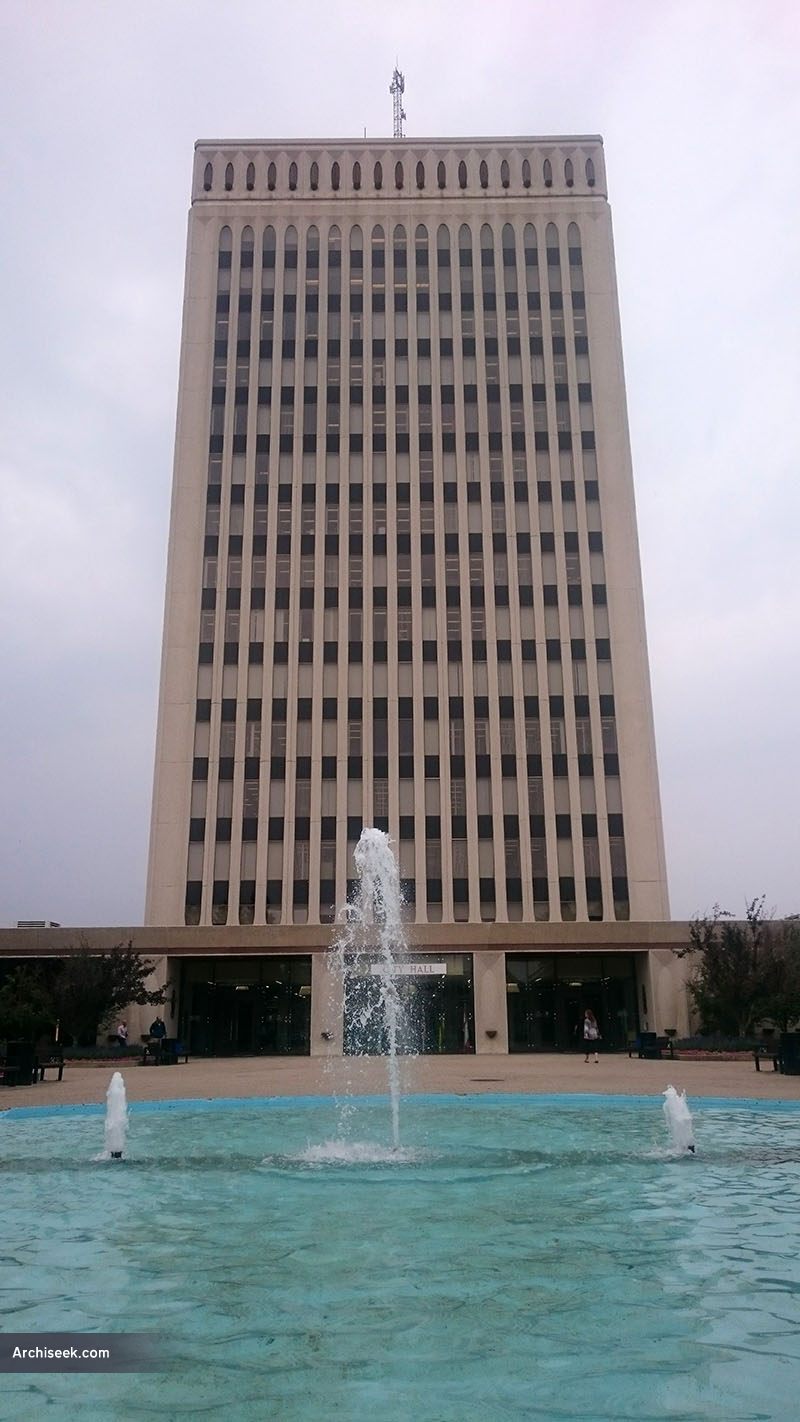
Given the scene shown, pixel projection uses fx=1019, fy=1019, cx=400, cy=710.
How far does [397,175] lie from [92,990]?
153 ft

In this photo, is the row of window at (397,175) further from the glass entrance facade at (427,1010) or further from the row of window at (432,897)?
the glass entrance facade at (427,1010)

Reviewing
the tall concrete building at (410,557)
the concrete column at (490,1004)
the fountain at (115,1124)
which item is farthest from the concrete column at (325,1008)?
the fountain at (115,1124)

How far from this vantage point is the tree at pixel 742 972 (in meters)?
31.9

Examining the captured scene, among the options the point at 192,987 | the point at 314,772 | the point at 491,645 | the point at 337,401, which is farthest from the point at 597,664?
the point at 192,987

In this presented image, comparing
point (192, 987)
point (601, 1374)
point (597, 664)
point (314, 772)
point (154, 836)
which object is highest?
point (597, 664)

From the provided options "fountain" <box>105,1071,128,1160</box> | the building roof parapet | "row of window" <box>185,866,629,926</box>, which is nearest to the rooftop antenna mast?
the building roof parapet

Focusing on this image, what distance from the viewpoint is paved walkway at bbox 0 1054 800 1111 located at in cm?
1998

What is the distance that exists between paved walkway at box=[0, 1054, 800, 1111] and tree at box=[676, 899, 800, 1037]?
3915 mm

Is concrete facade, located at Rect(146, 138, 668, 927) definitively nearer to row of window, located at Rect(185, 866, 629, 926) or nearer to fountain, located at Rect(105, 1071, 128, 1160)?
row of window, located at Rect(185, 866, 629, 926)

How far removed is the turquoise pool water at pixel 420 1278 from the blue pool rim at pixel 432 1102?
4.47 metres

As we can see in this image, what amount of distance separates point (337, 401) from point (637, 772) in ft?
79.2

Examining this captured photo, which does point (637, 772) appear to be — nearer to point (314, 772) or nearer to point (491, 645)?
point (491, 645)

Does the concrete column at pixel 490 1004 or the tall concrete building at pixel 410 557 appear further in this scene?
the tall concrete building at pixel 410 557

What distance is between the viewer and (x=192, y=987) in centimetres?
4031
